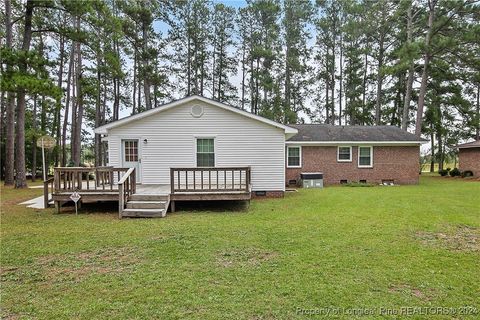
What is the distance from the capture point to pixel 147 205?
827cm

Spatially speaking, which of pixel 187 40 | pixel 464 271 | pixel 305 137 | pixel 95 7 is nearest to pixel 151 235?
pixel 464 271

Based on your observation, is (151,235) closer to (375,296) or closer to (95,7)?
(375,296)

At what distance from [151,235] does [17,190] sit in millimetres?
11693

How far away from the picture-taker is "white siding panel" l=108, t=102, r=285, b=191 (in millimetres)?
11344

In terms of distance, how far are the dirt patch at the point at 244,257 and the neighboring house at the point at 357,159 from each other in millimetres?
12238

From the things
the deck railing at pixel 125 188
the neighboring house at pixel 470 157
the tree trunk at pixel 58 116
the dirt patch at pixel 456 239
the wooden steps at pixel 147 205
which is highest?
the tree trunk at pixel 58 116

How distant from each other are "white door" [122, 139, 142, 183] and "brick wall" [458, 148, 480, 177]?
21.4 m

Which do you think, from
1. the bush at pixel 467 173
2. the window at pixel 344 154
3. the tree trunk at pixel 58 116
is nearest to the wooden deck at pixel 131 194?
the window at pixel 344 154

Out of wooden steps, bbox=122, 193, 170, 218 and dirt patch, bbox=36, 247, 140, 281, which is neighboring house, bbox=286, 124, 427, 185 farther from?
dirt patch, bbox=36, 247, 140, 281

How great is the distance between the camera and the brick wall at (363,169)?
17109 millimetres

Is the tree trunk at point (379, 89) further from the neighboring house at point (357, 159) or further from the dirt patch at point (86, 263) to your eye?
the dirt patch at point (86, 263)

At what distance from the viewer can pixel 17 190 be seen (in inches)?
551

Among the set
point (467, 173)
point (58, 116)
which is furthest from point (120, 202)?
point (467, 173)

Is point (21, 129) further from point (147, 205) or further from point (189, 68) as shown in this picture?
point (189, 68)
